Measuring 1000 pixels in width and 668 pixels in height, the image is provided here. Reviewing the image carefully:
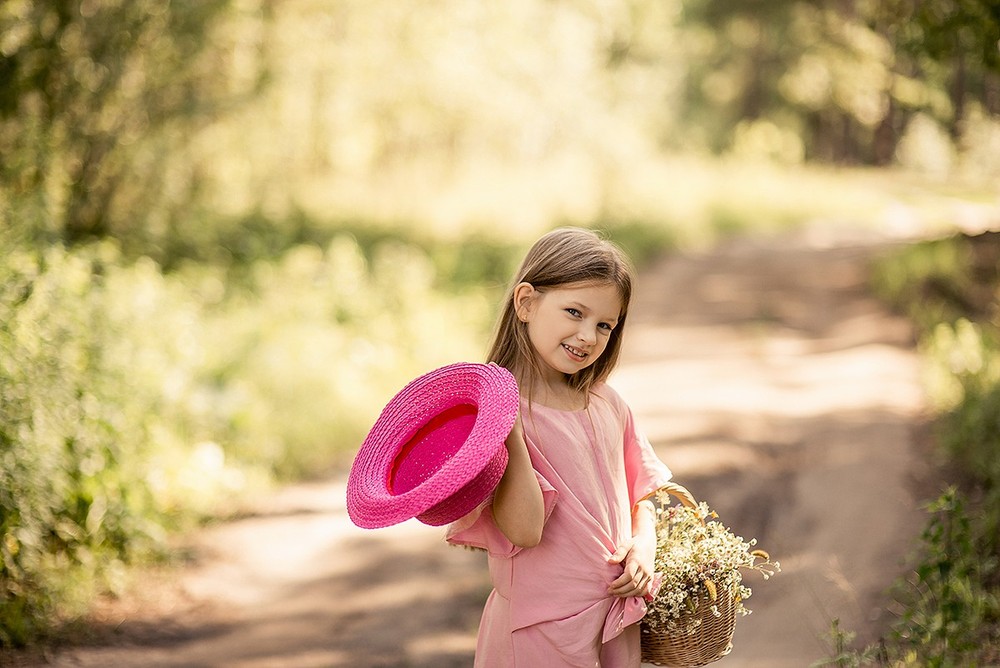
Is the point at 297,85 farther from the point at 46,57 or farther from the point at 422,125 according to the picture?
the point at 46,57

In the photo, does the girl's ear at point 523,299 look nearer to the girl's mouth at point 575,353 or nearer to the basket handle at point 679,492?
the girl's mouth at point 575,353

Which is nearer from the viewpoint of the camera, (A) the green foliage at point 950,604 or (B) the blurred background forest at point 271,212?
(A) the green foliage at point 950,604

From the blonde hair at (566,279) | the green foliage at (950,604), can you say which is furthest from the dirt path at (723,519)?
the blonde hair at (566,279)

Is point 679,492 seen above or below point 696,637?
above

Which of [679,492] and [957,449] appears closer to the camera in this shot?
[679,492]

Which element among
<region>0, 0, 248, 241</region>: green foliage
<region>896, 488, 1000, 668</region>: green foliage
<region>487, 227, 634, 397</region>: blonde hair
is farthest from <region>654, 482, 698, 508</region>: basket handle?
<region>0, 0, 248, 241</region>: green foliage

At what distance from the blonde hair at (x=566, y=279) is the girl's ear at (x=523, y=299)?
2 cm

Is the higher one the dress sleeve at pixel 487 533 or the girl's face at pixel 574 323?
the girl's face at pixel 574 323

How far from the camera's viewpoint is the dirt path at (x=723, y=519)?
4.53 metres

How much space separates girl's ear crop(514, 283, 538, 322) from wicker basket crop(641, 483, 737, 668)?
1.91ft

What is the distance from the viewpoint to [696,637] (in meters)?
2.39

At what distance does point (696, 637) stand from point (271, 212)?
1150cm

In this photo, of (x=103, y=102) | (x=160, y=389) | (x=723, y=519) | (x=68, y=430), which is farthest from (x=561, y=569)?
(x=103, y=102)

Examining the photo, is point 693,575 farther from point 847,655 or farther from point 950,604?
point 950,604
